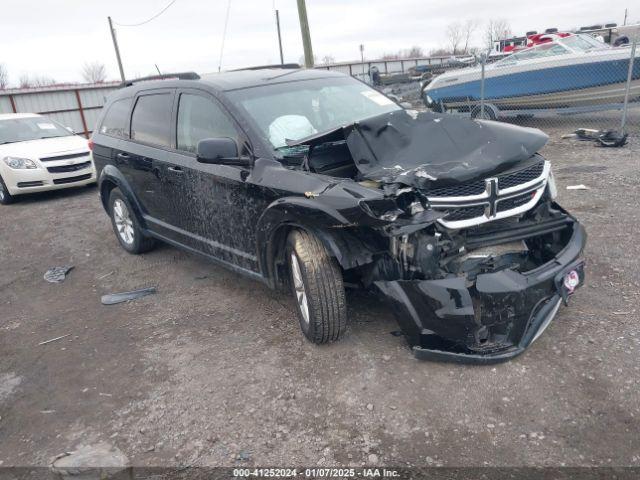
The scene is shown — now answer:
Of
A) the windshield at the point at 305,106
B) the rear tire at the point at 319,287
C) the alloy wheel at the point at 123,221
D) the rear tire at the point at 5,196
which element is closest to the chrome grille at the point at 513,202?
the rear tire at the point at 319,287

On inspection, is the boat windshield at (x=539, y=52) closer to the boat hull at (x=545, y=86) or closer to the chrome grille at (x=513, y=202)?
the boat hull at (x=545, y=86)

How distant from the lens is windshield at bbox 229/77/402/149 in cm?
386

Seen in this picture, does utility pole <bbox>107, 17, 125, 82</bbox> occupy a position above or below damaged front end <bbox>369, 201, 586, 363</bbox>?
above

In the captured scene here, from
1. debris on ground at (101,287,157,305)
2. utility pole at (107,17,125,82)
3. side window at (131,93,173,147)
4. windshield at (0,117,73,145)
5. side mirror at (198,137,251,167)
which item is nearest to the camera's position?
side mirror at (198,137,251,167)

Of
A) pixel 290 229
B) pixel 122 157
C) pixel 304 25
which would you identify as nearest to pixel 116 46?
pixel 304 25

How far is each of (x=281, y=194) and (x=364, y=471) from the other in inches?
68.7

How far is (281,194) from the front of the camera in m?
3.38

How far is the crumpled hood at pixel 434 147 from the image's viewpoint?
10.0ft

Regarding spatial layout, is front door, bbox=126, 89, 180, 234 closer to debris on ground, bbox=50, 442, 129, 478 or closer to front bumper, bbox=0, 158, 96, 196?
debris on ground, bbox=50, 442, 129, 478

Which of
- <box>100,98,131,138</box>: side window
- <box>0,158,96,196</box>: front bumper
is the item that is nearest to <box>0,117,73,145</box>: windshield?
<box>0,158,96,196</box>: front bumper

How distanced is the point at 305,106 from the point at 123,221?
112 inches

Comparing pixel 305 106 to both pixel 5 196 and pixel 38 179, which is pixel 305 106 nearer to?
pixel 38 179

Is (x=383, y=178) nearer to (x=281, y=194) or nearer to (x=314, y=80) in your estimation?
(x=281, y=194)

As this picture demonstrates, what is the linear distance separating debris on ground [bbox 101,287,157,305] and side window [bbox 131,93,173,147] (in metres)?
1.36
